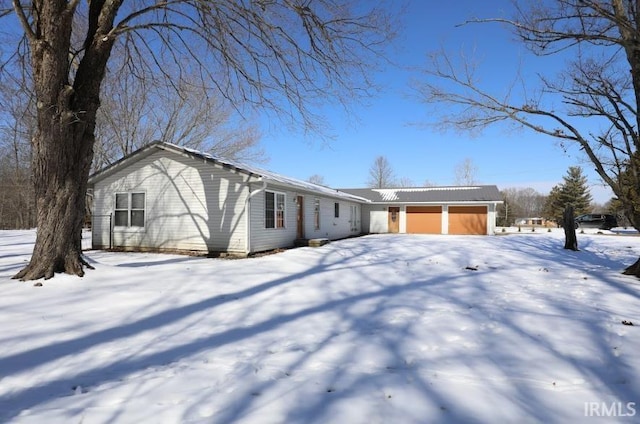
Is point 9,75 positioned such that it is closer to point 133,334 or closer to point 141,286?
point 141,286

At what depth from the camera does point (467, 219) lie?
24250 millimetres

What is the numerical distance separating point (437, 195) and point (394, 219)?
338 cm

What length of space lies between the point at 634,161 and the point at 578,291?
3.68 metres

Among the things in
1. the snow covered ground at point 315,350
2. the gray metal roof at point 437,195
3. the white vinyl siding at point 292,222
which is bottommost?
the snow covered ground at point 315,350

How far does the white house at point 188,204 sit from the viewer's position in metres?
11.8

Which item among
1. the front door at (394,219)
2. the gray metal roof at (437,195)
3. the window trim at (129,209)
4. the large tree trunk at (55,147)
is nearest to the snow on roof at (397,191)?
the gray metal roof at (437,195)

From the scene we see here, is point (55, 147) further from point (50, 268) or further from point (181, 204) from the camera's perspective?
point (181, 204)

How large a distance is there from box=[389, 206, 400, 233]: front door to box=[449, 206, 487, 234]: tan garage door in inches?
133

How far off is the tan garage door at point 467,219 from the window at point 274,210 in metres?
14.6

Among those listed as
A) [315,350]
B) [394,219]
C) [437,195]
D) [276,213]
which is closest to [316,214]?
[276,213]

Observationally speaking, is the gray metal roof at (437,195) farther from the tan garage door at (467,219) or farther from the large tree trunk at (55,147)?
the large tree trunk at (55,147)

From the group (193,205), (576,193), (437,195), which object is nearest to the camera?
(193,205)

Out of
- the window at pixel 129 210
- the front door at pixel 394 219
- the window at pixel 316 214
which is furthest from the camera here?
the front door at pixel 394 219

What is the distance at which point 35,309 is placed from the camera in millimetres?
5055
